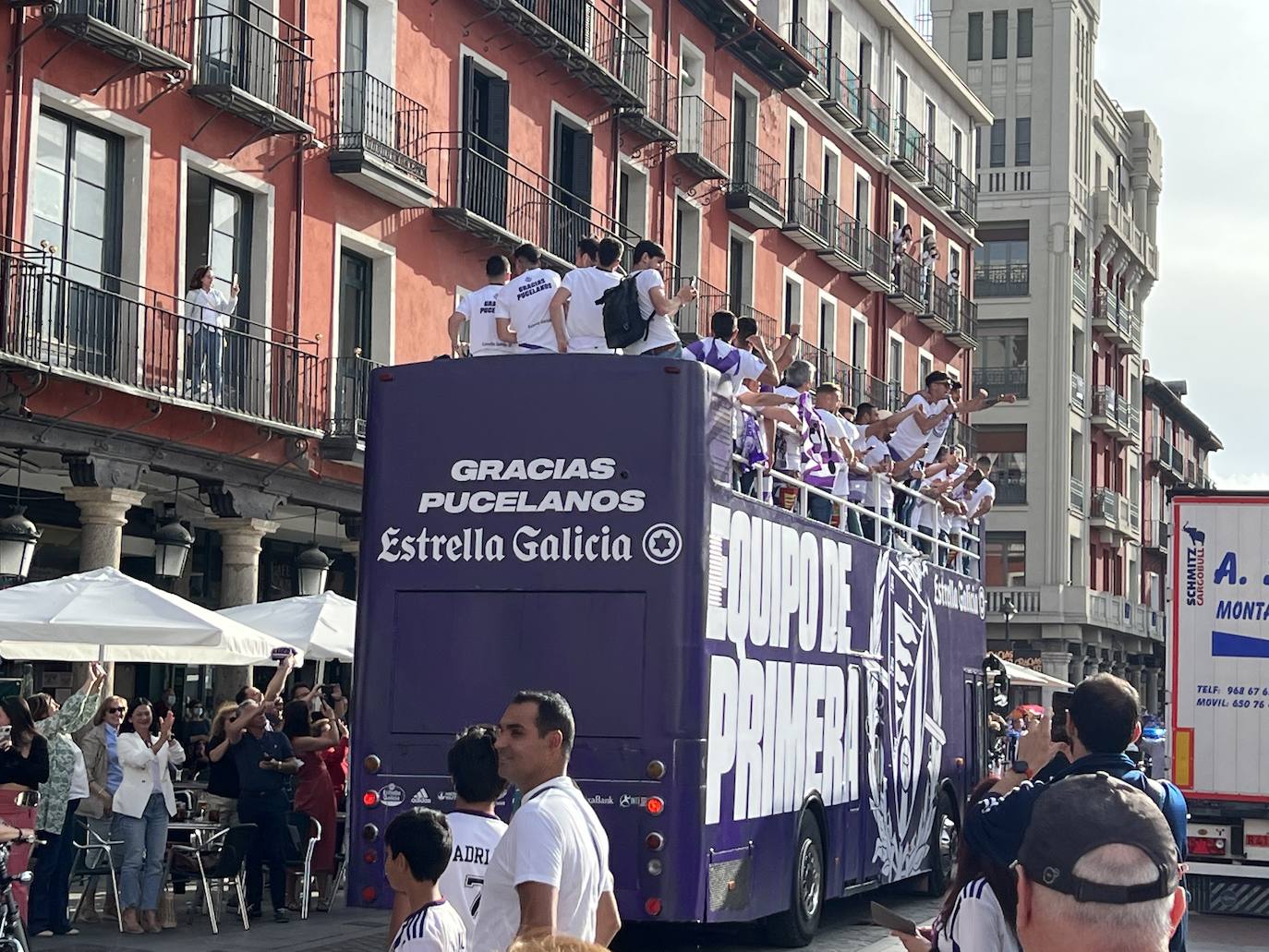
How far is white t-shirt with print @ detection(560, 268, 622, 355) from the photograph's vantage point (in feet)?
46.8

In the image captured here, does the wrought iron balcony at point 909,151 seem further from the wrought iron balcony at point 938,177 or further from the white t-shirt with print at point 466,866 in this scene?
the white t-shirt with print at point 466,866

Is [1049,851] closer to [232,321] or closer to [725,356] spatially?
[725,356]

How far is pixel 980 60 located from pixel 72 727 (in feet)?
177

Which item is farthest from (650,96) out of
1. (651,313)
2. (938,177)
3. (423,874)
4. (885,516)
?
(423,874)

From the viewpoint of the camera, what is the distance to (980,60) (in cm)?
6444

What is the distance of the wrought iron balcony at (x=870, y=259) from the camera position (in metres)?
41.3

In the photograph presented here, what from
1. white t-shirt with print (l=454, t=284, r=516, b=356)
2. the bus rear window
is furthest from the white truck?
the bus rear window

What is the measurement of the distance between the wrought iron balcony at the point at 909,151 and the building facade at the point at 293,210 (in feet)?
23.0

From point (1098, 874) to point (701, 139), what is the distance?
32.1 meters

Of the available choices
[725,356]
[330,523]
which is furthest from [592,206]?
[725,356]

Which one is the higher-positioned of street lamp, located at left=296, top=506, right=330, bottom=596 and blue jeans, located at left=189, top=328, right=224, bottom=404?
blue jeans, located at left=189, top=328, right=224, bottom=404

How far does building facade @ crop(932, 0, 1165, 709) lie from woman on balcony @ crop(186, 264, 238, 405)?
129 feet

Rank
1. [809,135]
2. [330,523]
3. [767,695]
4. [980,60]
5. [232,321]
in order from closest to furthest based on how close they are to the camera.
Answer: [767,695] < [232,321] < [330,523] < [809,135] < [980,60]

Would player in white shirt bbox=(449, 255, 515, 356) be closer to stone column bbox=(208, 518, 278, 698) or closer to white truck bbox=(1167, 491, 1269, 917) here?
white truck bbox=(1167, 491, 1269, 917)
